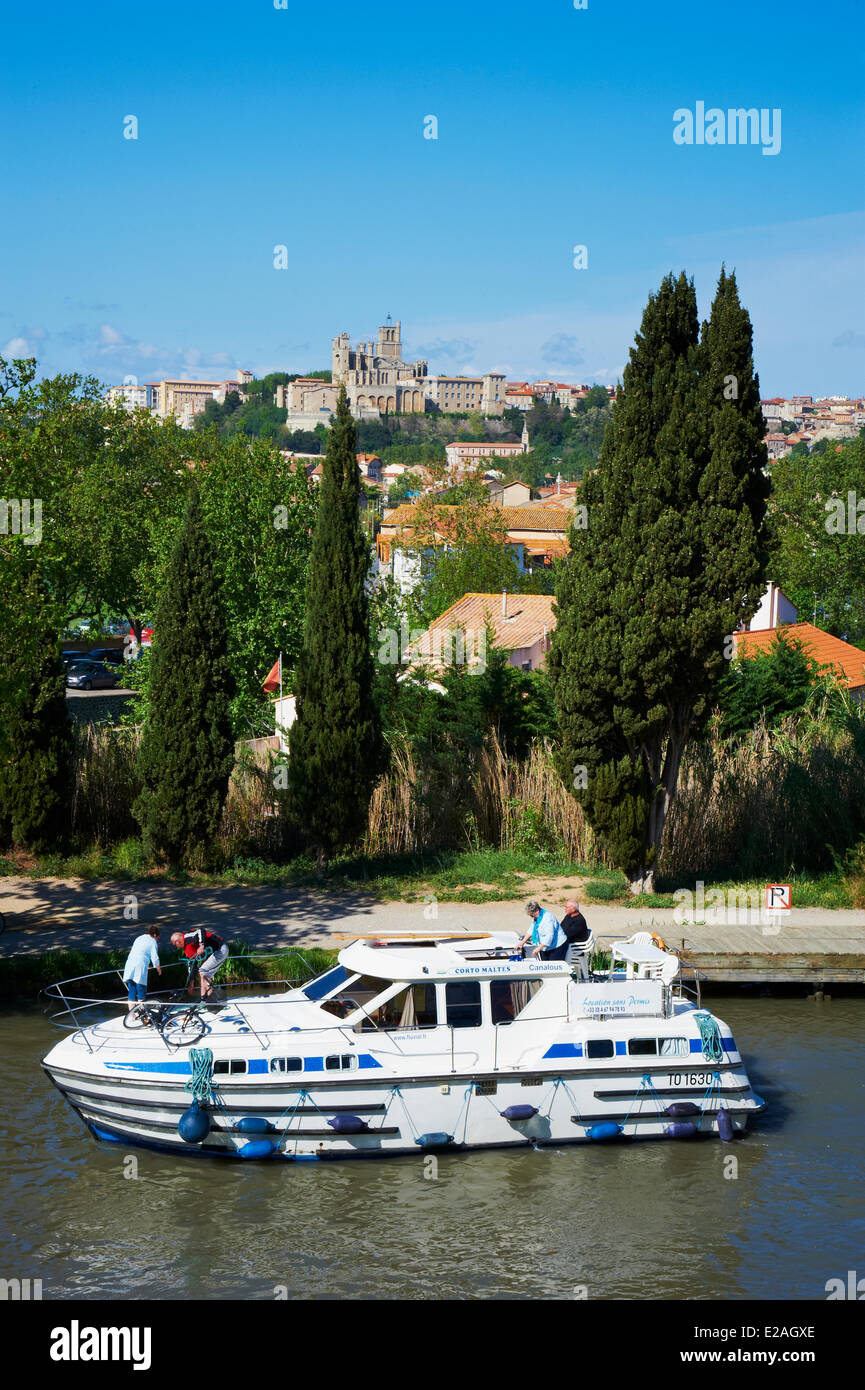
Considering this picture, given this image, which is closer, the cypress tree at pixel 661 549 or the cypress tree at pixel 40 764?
the cypress tree at pixel 661 549

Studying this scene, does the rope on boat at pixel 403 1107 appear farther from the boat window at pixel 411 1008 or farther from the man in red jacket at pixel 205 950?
the man in red jacket at pixel 205 950

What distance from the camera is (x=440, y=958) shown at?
16.1 meters

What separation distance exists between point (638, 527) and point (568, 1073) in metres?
9.75

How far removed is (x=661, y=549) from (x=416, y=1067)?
996cm

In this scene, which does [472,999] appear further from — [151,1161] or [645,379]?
[645,379]

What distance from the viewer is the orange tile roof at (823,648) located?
39028 millimetres

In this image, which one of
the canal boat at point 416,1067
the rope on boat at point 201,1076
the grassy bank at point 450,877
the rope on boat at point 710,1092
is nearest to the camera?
the rope on boat at point 201,1076

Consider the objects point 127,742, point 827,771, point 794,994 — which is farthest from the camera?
point 127,742

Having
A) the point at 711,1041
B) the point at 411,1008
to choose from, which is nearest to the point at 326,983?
the point at 411,1008

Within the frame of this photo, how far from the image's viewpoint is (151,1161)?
15.4 m

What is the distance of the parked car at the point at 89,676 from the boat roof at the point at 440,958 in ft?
154

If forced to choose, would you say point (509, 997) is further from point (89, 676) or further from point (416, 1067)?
point (89, 676)

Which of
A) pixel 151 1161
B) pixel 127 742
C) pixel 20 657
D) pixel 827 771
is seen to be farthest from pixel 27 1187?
pixel 827 771

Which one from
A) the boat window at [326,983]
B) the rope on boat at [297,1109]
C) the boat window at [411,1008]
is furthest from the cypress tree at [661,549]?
the rope on boat at [297,1109]
